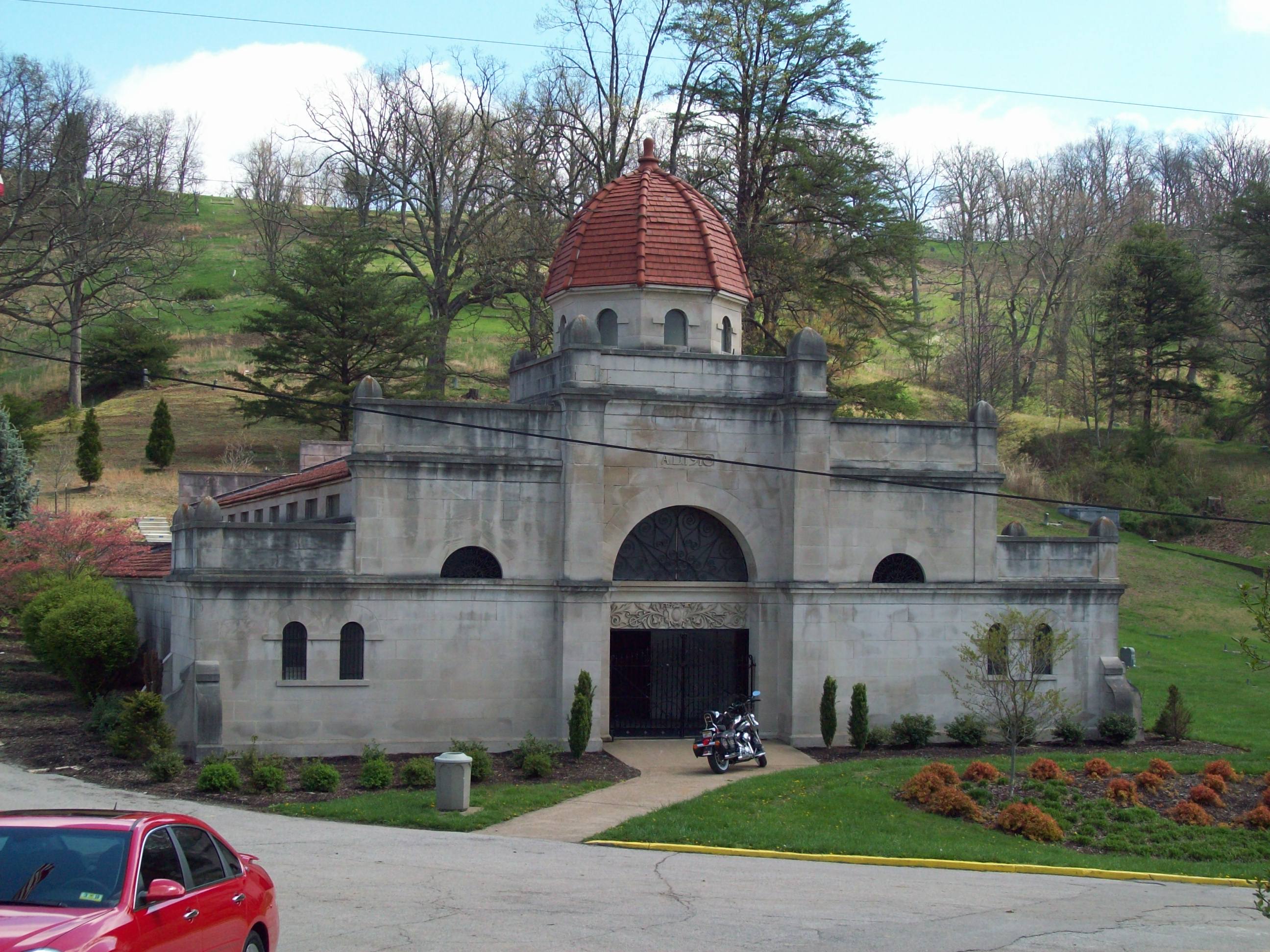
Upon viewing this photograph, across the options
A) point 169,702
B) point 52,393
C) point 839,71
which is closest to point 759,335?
point 839,71

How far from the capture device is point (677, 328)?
2834 centimetres

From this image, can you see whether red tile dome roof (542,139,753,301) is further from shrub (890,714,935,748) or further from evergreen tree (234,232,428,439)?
evergreen tree (234,232,428,439)

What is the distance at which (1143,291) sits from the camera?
2363 inches

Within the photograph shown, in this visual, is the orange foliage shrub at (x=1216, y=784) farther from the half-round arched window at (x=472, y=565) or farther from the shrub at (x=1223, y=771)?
the half-round arched window at (x=472, y=565)

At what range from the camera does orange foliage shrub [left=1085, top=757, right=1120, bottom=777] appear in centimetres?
2333

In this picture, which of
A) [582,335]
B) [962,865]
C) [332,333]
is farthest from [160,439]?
[962,865]

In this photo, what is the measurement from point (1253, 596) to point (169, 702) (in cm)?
3289

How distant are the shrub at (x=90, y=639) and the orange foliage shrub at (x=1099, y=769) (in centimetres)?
2063

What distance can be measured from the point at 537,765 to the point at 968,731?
9528mm

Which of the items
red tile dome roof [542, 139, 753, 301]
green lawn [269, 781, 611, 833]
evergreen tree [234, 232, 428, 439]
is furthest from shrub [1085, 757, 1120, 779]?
evergreen tree [234, 232, 428, 439]

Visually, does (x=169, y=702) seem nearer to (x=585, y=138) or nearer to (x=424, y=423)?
(x=424, y=423)

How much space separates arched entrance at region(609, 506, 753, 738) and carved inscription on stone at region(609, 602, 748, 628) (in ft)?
0.03

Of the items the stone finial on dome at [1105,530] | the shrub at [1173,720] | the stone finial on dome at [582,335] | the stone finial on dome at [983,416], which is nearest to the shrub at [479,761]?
the stone finial on dome at [582,335]

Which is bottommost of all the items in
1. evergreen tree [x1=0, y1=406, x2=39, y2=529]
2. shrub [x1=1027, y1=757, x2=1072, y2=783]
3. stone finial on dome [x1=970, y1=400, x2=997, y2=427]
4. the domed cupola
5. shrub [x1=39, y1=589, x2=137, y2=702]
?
shrub [x1=1027, y1=757, x2=1072, y2=783]
